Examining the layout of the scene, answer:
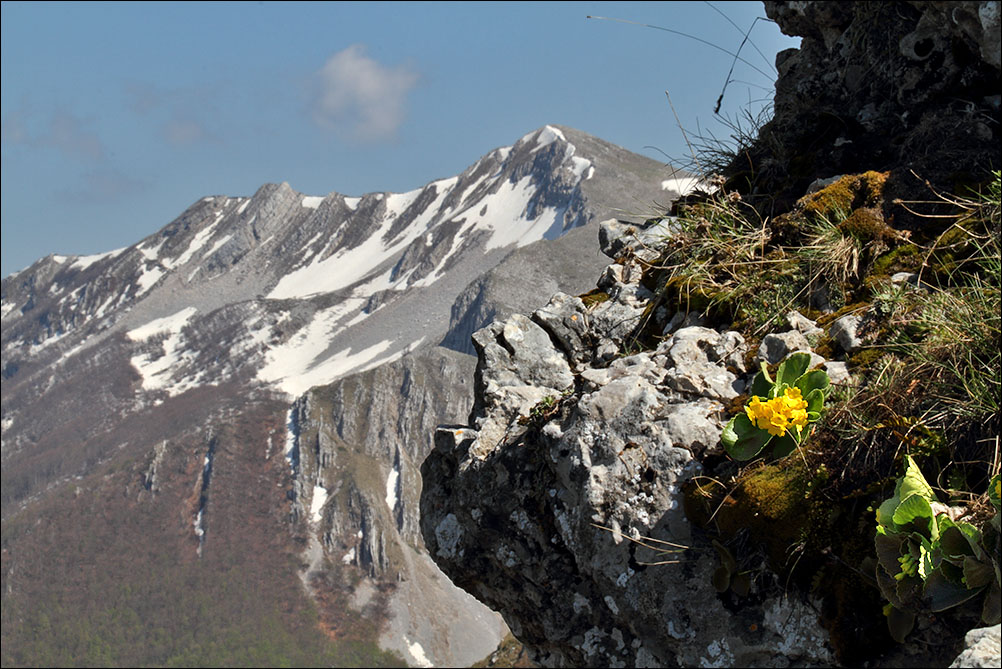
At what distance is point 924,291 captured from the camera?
473cm

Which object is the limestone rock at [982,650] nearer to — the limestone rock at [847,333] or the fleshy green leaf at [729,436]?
the fleshy green leaf at [729,436]

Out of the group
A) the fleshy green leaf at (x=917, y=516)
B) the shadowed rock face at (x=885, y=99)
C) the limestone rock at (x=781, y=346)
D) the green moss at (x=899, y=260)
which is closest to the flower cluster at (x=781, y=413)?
the limestone rock at (x=781, y=346)

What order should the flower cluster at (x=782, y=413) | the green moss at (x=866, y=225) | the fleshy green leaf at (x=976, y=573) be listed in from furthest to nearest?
1. the green moss at (x=866, y=225)
2. the flower cluster at (x=782, y=413)
3. the fleshy green leaf at (x=976, y=573)

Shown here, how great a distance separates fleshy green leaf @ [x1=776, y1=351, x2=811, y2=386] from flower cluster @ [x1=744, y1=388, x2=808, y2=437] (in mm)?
233

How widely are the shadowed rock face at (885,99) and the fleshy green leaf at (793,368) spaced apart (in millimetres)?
2238

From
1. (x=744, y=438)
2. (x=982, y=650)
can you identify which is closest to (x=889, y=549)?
(x=744, y=438)

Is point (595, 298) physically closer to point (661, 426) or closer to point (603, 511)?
point (661, 426)

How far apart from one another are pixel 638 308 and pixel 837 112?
8.73 ft

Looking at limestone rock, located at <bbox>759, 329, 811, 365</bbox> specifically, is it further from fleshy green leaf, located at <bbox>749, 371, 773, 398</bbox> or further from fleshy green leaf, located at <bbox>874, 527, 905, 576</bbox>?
fleshy green leaf, located at <bbox>874, 527, 905, 576</bbox>

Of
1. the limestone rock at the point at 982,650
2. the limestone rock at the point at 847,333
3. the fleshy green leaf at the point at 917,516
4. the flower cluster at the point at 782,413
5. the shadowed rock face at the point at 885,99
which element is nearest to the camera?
the limestone rock at the point at 982,650

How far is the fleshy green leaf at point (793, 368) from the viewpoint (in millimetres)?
4441

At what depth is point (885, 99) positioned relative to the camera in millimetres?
6797

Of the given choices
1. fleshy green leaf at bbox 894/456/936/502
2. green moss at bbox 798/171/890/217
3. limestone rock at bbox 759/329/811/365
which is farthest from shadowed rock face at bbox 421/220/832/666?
green moss at bbox 798/171/890/217

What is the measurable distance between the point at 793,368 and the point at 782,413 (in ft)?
1.49
